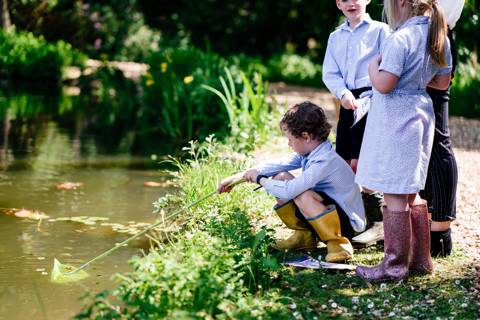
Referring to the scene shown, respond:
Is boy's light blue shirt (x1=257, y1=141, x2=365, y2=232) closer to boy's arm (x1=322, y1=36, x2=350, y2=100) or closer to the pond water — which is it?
boy's arm (x1=322, y1=36, x2=350, y2=100)

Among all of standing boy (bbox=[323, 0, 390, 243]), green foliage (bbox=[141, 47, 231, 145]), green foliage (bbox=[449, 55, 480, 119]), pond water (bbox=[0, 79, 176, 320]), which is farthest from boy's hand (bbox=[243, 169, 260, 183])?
green foliage (bbox=[449, 55, 480, 119])

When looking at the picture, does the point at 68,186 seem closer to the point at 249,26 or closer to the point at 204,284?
the point at 204,284

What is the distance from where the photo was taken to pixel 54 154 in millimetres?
8094

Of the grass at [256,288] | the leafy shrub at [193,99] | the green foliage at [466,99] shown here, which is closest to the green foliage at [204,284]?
the grass at [256,288]

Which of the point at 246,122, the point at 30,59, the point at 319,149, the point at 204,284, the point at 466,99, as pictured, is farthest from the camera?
the point at 30,59

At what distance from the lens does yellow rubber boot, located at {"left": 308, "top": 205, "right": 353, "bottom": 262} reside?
4.05 metres

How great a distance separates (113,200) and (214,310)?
10.2ft

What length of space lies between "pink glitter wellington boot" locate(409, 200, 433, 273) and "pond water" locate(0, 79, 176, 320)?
5.18 feet

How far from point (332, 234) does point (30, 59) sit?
13.2 m

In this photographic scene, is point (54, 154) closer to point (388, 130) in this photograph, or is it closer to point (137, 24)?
point (388, 130)

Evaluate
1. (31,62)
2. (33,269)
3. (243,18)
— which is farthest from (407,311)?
(243,18)

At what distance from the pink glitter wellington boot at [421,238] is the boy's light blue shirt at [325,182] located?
0.40 metres

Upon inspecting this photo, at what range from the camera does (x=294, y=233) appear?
14.2 feet

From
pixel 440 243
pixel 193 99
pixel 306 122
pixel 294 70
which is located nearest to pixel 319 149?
pixel 306 122
